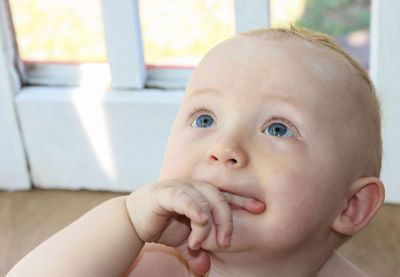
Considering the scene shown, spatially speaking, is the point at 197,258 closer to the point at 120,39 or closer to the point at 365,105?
the point at 365,105

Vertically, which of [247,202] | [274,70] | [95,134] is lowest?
[95,134]

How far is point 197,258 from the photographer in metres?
0.88

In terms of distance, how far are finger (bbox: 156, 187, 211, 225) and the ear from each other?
0.22m

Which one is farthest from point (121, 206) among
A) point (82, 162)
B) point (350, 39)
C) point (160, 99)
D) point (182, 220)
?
point (350, 39)

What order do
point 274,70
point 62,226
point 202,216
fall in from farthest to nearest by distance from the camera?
point 62,226 → point 274,70 → point 202,216

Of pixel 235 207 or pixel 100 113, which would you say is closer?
pixel 235 207

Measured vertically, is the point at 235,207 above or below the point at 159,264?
above

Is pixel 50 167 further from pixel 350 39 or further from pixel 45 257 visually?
pixel 350 39

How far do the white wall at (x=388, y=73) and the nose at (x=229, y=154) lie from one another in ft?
1.94

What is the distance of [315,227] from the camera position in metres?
0.86

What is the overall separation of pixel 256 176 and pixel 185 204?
9 cm

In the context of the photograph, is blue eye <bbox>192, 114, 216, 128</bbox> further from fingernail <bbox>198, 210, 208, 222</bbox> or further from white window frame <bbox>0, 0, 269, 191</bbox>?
white window frame <bbox>0, 0, 269, 191</bbox>

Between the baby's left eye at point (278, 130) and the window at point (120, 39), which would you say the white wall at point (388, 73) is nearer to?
the window at point (120, 39)

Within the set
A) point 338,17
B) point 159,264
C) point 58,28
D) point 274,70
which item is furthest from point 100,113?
point 338,17
